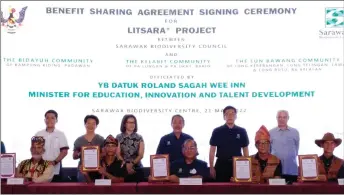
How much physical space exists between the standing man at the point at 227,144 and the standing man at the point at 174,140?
0.31 m

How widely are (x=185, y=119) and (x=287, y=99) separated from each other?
45.0 inches

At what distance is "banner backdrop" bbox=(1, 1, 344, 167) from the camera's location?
486 centimetres

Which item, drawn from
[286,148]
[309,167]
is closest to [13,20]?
[286,148]

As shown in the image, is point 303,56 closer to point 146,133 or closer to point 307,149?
point 307,149

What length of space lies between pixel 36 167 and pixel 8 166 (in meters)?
0.24

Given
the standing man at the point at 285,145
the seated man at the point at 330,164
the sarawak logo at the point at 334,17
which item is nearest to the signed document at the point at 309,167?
the seated man at the point at 330,164

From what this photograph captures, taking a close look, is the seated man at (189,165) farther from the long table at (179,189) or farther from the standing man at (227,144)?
the standing man at (227,144)

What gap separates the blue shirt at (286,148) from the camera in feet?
14.9

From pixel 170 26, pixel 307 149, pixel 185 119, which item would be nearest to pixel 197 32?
pixel 170 26

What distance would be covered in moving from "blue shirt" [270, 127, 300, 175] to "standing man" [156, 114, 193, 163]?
2.92 feet

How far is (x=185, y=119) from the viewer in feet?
16.1

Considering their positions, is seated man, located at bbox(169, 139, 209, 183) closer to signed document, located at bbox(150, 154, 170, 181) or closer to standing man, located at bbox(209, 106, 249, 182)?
signed document, located at bbox(150, 154, 170, 181)

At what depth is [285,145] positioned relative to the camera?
4.54 meters

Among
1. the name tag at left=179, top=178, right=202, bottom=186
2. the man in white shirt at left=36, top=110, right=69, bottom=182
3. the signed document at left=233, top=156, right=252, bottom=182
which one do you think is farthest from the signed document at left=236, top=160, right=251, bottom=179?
the man in white shirt at left=36, top=110, right=69, bottom=182
